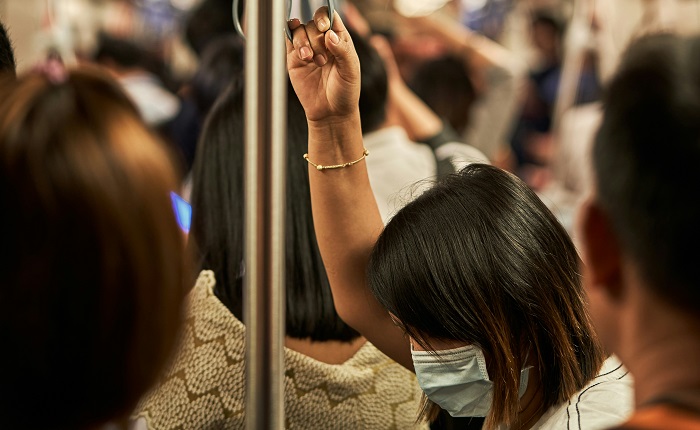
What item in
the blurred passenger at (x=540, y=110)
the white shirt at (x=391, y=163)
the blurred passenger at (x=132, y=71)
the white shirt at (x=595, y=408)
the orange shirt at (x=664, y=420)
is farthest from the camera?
the blurred passenger at (x=540, y=110)

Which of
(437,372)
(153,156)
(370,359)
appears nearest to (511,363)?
(437,372)

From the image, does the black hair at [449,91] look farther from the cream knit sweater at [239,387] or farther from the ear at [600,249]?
the ear at [600,249]

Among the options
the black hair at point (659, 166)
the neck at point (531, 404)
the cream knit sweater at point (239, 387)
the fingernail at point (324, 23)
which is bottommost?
the cream knit sweater at point (239, 387)

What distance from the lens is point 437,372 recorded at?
149cm

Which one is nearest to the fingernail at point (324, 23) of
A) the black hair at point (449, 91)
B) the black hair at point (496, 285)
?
the black hair at point (496, 285)

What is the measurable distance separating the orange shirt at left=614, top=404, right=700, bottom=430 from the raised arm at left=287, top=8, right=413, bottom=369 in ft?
2.64

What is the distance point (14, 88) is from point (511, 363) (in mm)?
850

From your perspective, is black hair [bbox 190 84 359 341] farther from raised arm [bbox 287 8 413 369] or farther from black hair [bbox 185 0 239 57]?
black hair [bbox 185 0 239 57]

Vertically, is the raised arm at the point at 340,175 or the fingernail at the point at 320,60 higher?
the fingernail at the point at 320,60

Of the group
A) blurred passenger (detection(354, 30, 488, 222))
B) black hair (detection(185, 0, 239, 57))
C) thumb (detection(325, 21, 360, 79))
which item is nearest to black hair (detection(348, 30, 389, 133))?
blurred passenger (detection(354, 30, 488, 222))

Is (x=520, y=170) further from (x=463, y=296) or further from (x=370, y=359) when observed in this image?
(x=463, y=296)

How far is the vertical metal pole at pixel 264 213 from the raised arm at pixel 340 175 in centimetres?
30

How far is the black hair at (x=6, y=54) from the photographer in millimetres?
1475

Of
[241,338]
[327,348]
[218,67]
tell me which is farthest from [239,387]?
[218,67]
